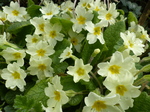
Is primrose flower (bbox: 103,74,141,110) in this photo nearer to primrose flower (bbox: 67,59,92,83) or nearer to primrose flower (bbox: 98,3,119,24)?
primrose flower (bbox: 67,59,92,83)

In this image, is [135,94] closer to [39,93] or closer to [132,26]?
[39,93]

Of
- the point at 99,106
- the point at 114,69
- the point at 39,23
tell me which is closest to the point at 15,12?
the point at 39,23

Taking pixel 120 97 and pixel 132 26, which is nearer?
pixel 120 97

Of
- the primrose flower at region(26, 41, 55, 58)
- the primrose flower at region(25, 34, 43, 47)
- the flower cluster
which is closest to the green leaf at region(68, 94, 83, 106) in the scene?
the flower cluster

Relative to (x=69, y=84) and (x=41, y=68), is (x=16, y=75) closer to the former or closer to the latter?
(x=41, y=68)

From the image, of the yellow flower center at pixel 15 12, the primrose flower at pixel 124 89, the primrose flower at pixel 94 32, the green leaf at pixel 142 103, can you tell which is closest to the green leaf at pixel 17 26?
the yellow flower center at pixel 15 12

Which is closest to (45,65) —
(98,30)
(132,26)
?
(98,30)
